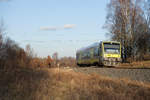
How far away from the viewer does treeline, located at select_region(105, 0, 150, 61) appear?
29.5m

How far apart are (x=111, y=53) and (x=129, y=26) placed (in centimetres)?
877

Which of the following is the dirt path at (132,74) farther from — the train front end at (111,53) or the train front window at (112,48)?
the train front window at (112,48)

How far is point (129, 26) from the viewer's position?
29.4 m

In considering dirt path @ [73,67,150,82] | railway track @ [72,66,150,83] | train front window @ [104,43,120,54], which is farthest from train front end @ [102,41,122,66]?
dirt path @ [73,67,150,82]

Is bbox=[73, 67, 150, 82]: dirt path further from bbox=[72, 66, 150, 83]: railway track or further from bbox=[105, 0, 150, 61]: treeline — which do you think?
bbox=[105, 0, 150, 61]: treeline

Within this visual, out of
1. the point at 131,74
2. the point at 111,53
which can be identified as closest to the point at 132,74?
the point at 131,74

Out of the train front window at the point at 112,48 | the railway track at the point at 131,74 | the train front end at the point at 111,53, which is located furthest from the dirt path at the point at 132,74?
the train front window at the point at 112,48

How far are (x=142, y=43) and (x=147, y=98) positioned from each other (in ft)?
86.2

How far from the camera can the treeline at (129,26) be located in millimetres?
29484

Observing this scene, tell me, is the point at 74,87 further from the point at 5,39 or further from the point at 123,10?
the point at 123,10

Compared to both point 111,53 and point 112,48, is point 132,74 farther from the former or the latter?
point 112,48

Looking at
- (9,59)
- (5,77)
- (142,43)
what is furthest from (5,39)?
(142,43)

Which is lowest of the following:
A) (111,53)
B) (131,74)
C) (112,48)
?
(131,74)

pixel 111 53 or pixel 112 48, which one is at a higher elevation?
pixel 112 48
